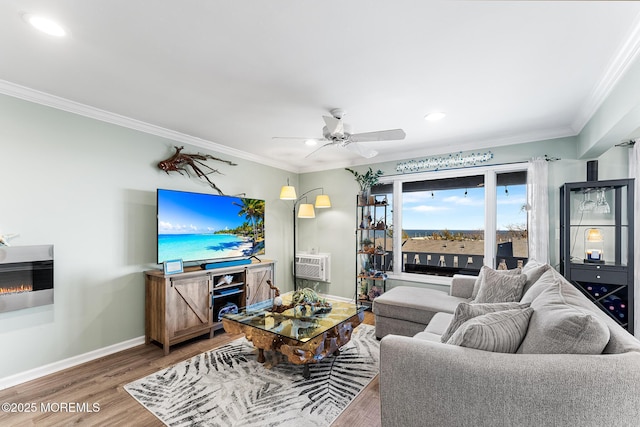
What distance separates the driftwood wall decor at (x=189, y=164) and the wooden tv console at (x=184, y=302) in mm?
1232

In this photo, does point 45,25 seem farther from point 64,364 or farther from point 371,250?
point 371,250

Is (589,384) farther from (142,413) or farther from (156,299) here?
(156,299)

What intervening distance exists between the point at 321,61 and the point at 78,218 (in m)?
2.75

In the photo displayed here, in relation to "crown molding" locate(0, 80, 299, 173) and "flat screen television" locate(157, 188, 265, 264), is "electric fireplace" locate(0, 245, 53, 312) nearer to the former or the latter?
"flat screen television" locate(157, 188, 265, 264)

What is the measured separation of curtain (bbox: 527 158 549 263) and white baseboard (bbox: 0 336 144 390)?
4734mm

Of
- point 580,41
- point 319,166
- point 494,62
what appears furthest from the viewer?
point 319,166

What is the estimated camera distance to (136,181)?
10.8ft

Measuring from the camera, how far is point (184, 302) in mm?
3209

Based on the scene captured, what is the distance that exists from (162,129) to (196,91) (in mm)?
1243

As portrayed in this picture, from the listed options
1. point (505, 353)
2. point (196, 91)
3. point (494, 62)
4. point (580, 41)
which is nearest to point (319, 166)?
point (196, 91)

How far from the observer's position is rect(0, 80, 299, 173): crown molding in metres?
2.46

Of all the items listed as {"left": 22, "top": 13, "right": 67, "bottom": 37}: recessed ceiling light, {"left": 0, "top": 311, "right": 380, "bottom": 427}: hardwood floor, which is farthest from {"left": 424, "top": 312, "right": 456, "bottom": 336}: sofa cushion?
{"left": 22, "top": 13, "right": 67, "bottom": 37}: recessed ceiling light

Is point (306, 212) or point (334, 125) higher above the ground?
point (334, 125)

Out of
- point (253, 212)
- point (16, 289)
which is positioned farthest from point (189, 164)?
point (16, 289)
